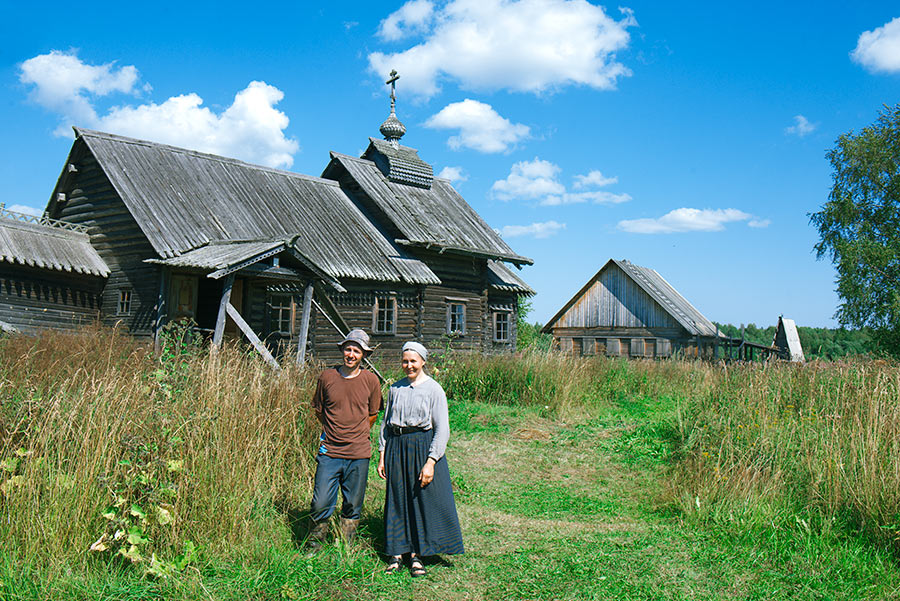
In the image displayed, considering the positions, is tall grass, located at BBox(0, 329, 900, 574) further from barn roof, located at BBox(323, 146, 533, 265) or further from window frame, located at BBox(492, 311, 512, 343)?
window frame, located at BBox(492, 311, 512, 343)

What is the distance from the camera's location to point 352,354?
5242 millimetres

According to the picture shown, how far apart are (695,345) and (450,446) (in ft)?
63.0

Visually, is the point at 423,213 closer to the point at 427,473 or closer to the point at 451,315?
the point at 451,315

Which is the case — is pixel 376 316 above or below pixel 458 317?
below

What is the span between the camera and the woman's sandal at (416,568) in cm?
492

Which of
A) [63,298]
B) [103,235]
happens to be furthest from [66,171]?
[63,298]

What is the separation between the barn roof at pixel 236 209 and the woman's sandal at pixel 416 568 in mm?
9526

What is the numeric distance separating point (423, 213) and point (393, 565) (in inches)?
697

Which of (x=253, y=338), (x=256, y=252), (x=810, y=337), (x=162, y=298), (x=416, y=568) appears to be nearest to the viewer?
(x=416, y=568)

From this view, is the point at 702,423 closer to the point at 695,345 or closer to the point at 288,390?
the point at 288,390

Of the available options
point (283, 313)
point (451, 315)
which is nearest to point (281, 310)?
point (283, 313)

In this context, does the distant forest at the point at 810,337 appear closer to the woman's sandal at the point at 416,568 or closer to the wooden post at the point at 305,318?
the wooden post at the point at 305,318

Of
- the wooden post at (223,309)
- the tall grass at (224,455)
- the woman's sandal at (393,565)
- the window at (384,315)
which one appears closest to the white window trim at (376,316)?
the window at (384,315)

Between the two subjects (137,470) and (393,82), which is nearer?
(137,470)
